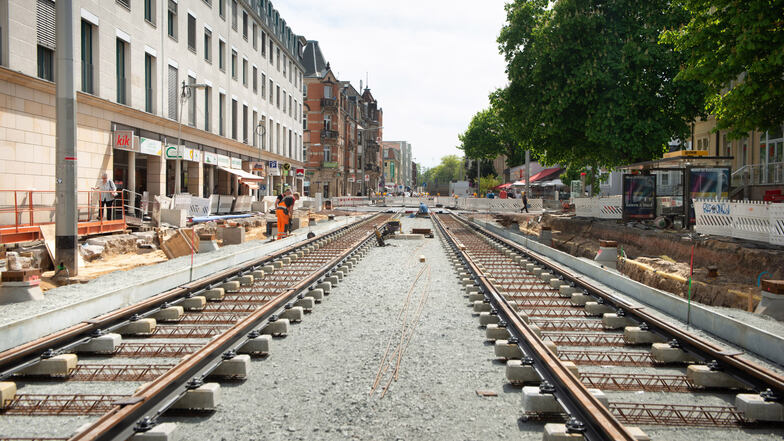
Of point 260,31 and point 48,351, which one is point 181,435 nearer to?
point 48,351

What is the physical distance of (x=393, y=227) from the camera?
21.0m

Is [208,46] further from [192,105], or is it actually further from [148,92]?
[148,92]

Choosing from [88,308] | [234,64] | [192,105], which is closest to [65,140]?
[88,308]

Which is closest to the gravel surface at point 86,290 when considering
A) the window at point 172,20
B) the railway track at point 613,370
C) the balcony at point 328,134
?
the railway track at point 613,370

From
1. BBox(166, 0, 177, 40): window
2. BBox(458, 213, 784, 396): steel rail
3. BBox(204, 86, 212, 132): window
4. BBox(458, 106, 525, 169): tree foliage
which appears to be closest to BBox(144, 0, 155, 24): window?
BBox(166, 0, 177, 40): window

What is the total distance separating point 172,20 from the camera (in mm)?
27344

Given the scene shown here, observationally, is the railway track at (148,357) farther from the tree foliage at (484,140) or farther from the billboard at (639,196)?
the tree foliage at (484,140)

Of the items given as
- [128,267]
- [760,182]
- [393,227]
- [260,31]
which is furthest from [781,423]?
[260,31]

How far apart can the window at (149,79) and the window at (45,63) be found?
6.91 m

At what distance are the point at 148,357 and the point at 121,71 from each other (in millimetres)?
20947

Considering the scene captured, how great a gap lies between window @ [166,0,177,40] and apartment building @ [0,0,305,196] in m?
0.05

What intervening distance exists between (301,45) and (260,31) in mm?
17586

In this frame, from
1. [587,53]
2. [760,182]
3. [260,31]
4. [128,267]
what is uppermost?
[260,31]

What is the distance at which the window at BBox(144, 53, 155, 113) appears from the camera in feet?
80.3
